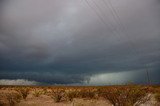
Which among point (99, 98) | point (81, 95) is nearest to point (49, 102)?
point (81, 95)

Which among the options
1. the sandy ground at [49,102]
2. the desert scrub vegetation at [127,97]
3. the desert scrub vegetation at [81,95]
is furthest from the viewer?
the desert scrub vegetation at [81,95]

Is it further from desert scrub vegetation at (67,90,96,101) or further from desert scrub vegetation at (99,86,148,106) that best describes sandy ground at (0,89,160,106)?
desert scrub vegetation at (67,90,96,101)

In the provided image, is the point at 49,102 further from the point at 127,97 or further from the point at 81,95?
the point at 127,97

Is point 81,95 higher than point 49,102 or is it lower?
higher

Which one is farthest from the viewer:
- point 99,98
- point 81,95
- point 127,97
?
point 81,95

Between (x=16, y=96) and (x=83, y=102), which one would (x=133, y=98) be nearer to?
(x=83, y=102)

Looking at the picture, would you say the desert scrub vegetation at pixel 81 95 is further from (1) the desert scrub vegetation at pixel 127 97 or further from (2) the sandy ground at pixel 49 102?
(1) the desert scrub vegetation at pixel 127 97

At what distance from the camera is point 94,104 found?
37.8 metres

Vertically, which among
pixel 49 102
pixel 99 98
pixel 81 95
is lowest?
pixel 49 102

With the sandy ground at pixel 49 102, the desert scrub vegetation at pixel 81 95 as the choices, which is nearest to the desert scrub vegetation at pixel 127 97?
the sandy ground at pixel 49 102

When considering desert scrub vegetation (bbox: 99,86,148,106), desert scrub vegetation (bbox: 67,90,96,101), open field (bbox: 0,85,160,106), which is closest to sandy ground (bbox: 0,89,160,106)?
open field (bbox: 0,85,160,106)

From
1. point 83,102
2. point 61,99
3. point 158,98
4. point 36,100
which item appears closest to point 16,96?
point 36,100

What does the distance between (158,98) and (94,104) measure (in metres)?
9.06

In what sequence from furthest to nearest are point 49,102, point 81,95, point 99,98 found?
point 81,95 < point 49,102 < point 99,98
